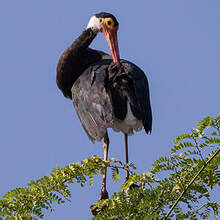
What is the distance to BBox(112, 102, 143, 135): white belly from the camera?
6.07 metres

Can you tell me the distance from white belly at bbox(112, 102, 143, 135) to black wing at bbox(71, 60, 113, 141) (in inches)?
9.1

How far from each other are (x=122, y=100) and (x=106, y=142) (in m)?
0.69

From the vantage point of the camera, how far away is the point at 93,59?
751 cm

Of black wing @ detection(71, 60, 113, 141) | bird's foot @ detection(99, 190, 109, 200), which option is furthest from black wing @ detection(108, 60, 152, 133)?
bird's foot @ detection(99, 190, 109, 200)

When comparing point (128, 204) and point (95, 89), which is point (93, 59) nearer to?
→ point (95, 89)

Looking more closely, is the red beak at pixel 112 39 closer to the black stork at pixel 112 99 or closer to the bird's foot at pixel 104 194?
the black stork at pixel 112 99

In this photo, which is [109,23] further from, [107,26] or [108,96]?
[108,96]

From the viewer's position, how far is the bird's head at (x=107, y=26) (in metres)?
7.49

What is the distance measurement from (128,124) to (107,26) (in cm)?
206

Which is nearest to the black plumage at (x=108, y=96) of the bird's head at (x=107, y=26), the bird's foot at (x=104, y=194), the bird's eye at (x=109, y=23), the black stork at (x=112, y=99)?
the black stork at (x=112, y=99)

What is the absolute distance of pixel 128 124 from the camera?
6145mm

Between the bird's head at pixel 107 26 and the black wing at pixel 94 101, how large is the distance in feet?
2.24

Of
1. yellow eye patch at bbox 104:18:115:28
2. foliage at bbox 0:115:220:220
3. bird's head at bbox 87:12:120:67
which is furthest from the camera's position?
yellow eye patch at bbox 104:18:115:28

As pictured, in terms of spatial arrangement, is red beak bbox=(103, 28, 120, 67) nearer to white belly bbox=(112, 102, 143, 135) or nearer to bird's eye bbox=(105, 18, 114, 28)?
bird's eye bbox=(105, 18, 114, 28)
